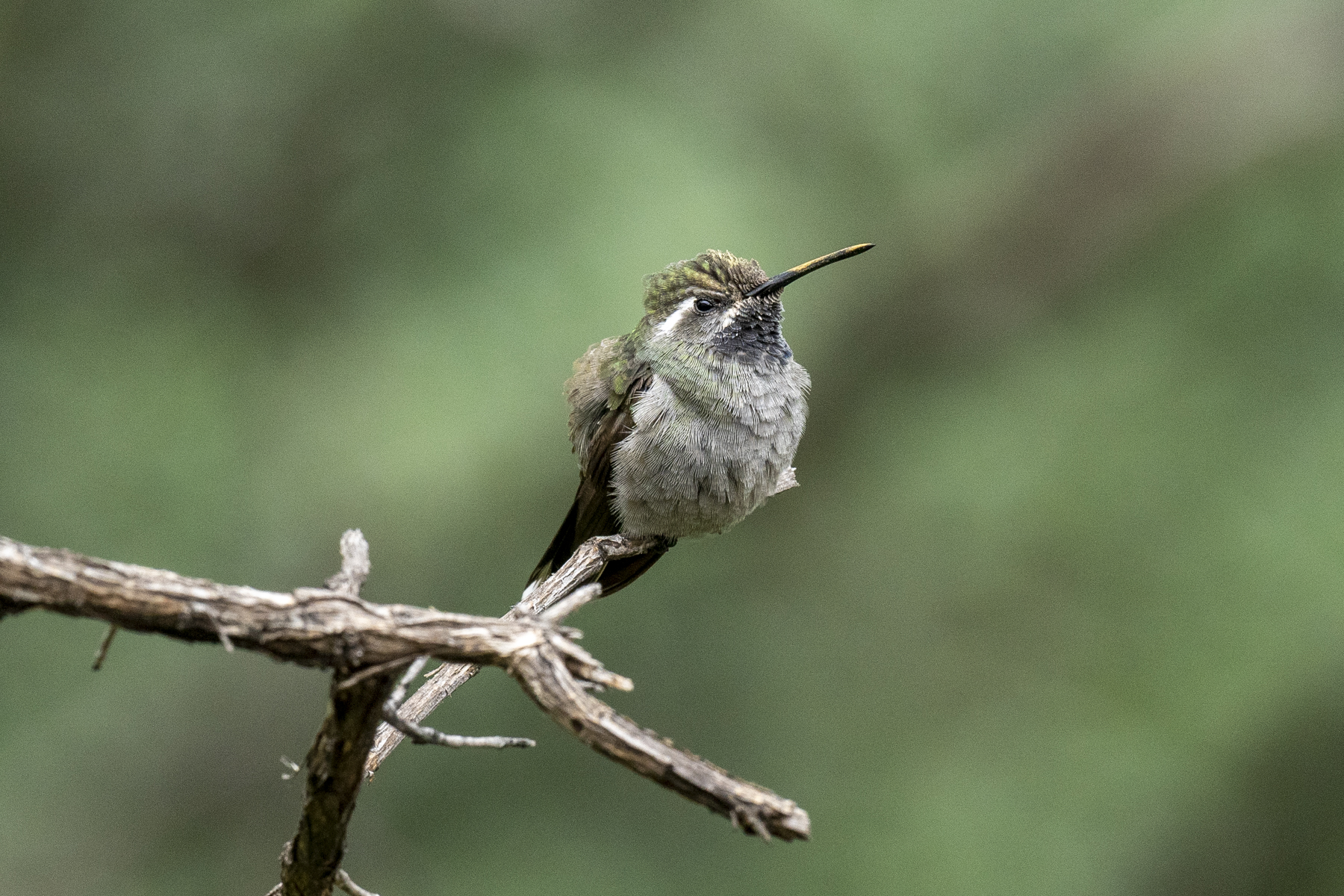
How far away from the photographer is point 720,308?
455 cm

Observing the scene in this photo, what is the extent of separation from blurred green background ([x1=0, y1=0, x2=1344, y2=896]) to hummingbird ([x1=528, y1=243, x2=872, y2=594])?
1960 mm

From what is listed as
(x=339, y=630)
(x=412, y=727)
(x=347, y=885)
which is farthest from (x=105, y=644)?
(x=347, y=885)

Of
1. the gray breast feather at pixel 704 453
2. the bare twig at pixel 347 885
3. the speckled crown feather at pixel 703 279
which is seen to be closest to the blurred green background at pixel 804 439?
the speckled crown feather at pixel 703 279

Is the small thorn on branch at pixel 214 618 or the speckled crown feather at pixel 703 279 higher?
the speckled crown feather at pixel 703 279

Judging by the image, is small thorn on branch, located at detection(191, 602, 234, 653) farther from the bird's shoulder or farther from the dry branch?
the bird's shoulder

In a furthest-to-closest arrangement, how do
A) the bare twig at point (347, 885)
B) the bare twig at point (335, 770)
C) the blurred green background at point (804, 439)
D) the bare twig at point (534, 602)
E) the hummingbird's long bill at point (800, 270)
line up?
the blurred green background at point (804, 439) → the hummingbird's long bill at point (800, 270) → the bare twig at point (534, 602) → the bare twig at point (347, 885) → the bare twig at point (335, 770)

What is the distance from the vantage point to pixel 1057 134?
759cm

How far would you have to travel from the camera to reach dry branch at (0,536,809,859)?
73.4 inches

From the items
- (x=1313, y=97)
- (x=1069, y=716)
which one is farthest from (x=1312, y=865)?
(x=1313, y=97)

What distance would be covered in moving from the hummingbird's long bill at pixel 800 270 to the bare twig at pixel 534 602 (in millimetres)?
1007

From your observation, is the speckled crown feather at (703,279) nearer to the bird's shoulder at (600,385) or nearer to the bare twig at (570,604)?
the bird's shoulder at (600,385)

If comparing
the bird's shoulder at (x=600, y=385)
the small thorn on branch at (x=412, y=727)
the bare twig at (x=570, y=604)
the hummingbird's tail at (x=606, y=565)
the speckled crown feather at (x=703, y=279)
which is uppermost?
the speckled crown feather at (x=703, y=279)

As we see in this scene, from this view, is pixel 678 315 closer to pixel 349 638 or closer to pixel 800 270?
pixel 800 270

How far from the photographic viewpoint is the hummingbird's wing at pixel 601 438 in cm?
457
